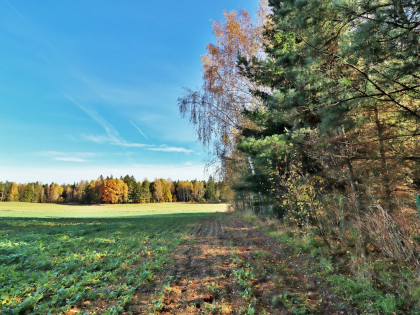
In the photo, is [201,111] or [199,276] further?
[201,111]

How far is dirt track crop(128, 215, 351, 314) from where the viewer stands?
133 inches

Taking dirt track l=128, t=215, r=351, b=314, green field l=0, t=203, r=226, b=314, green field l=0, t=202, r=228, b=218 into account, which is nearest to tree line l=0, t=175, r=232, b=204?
green field l=0, t=202, r=228, b=218

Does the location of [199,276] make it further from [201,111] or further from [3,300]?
[201,111]

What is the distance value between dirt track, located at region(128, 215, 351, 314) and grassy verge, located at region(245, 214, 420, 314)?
0.85 ft

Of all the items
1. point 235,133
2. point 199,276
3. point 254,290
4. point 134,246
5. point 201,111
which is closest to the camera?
point 254,290

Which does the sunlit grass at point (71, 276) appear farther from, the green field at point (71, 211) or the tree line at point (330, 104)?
the green field at point (71, 211)

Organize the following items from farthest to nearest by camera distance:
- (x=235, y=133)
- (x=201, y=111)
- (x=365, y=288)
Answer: (x=235, y=133) → (x=201, y=111) → (x=365, y=288)

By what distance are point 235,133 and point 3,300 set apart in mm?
11569

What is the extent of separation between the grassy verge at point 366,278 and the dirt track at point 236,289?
258mm

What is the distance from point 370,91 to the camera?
12.4 feet

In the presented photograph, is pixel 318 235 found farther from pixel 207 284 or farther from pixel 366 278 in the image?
pixel 207 284

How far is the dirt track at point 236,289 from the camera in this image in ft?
11.1

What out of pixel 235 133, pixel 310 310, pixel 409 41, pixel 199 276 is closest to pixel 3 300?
pixel 199 276

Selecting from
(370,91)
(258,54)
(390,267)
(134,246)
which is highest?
(258,54)
